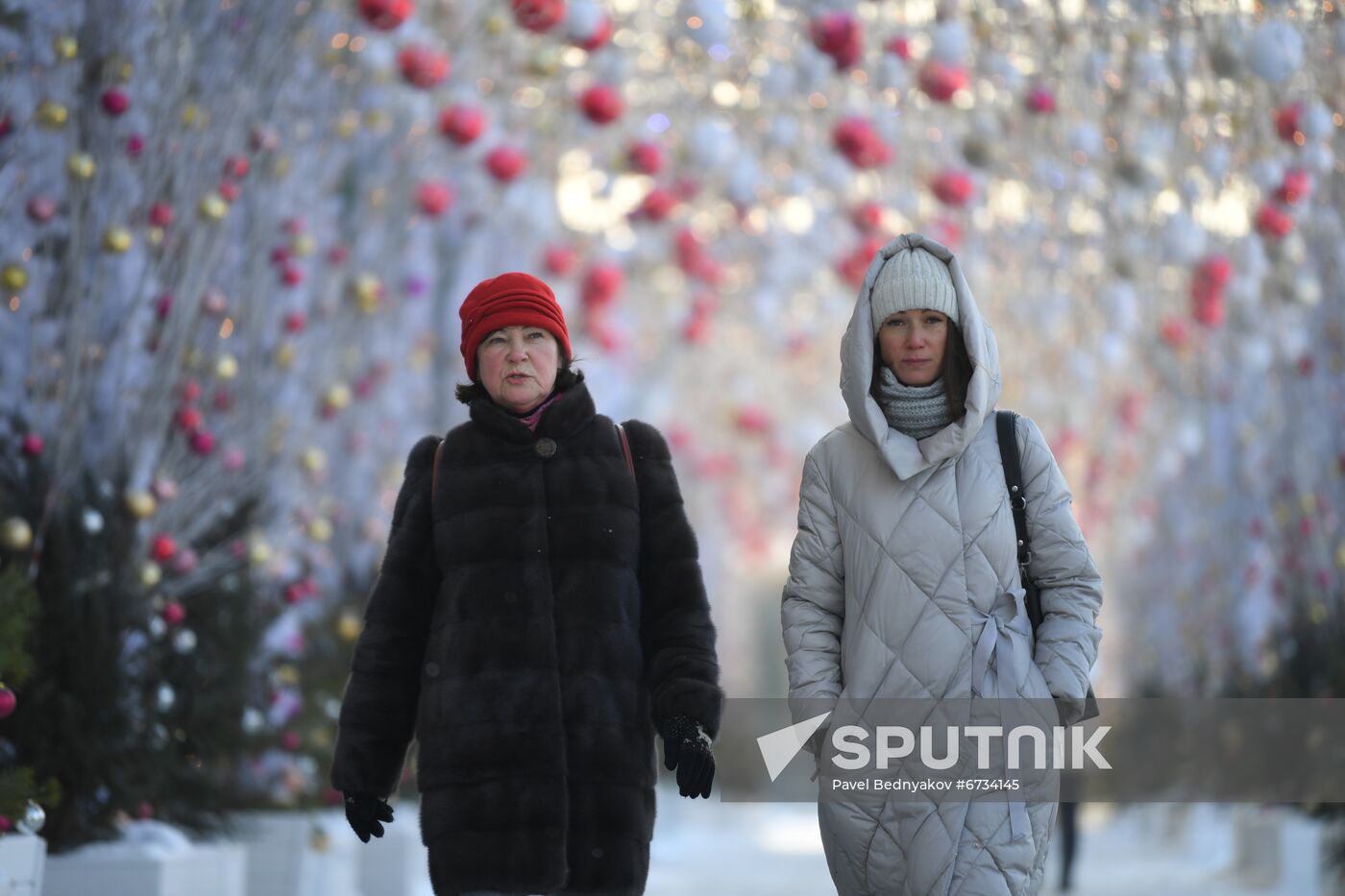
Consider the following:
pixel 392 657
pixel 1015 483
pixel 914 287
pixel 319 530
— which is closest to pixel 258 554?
pixel 319 530

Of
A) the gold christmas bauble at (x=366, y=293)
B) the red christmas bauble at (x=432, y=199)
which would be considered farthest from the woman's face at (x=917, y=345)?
the red christmas bauble at (x=432, y=199)

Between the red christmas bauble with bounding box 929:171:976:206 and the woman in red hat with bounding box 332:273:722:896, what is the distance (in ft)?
24.1

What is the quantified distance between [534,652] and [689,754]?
374mm

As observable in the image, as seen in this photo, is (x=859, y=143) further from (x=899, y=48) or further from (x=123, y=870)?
(x=123, y=870)

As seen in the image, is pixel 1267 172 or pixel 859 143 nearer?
pixel 1267 172

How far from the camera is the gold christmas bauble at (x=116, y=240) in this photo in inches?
277

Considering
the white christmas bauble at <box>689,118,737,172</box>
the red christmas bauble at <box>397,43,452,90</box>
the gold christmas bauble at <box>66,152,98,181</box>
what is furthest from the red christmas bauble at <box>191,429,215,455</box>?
the white christmas bauble at <box>689,118,737,172</box>

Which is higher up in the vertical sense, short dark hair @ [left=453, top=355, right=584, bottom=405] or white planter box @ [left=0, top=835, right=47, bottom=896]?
short dark hair @ [left=453, top=355, right=584, bottom=405]

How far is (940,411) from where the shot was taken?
414 centimetres

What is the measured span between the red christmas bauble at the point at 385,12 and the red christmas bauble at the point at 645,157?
323 centimetres

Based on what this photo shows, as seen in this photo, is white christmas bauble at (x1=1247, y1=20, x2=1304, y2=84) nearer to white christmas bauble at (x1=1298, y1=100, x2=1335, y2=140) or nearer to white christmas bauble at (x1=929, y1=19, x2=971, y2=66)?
white christmas bauble at (x1=1298, y1=100, x2=1335, y2=140)

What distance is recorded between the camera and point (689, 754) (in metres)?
4.00

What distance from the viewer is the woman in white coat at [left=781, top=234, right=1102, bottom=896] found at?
3932 mm

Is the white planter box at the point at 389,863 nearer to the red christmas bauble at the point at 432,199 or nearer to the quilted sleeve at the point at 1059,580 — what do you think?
the red christmas bauble at the point at 432,199
